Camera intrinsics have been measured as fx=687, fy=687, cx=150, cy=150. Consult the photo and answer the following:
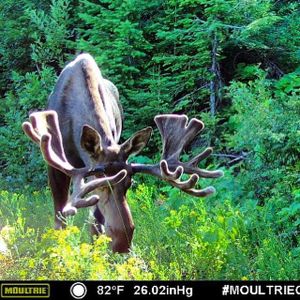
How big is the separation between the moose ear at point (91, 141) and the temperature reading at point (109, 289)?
1.71 meters

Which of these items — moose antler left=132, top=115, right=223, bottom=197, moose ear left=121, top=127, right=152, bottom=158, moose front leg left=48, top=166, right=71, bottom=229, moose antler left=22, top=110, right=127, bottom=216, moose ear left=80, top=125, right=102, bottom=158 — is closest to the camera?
moose antler left=22, top=110, right=127, bottom=216

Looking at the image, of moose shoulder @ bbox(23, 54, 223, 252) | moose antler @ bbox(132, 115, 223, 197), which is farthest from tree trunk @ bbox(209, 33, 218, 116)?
moose antler @ bbox(132, 115, 223, 197)

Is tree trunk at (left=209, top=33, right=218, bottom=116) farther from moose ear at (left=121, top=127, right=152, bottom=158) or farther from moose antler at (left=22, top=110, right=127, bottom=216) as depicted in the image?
moose antler at (left=22, top=110, right=127, bottom=216)

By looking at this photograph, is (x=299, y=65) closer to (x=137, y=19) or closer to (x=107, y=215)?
(x=137, y=19)

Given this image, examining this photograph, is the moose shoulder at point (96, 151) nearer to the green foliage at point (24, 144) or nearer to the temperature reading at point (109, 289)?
the temperature reading at point (109, 289)

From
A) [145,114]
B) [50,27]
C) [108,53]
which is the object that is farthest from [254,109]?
[50,27]

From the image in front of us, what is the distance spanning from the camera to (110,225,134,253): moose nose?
5.56 metres

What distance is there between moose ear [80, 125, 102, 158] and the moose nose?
742mm

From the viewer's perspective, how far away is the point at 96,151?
5.89 m

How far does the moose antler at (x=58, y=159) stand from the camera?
540cm

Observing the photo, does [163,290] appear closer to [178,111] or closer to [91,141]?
[91,141]

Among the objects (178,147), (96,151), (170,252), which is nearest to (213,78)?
(178,147)

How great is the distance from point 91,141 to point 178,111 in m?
5.30

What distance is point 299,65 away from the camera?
34.3ft
